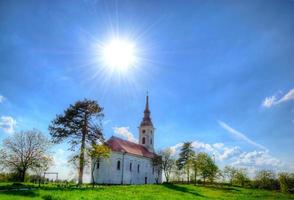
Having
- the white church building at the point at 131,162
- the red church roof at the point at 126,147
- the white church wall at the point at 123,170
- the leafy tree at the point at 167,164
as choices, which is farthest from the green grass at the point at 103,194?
the leafy tree at the point at 167,164

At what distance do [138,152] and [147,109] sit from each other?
48.9 ft

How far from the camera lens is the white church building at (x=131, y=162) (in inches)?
1900

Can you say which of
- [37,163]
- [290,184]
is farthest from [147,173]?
[290,184]

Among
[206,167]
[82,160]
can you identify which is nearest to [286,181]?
[206,167]

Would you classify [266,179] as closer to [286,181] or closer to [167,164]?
[286,181]

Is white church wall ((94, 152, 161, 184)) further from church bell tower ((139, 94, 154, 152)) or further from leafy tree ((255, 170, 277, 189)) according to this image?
leafy tree ((255, 170, 277, 189))

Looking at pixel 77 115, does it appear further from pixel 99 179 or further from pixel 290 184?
pixel 290 184

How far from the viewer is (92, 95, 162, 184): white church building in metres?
48.2

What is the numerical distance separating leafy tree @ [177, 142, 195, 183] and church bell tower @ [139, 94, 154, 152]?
30.0ft

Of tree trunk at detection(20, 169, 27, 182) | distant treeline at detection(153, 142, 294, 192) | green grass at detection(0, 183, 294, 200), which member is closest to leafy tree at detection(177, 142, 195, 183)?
distant treeline at detection(153, 142, 294, 192)

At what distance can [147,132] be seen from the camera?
226ft

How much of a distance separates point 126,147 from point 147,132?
45.4 ft

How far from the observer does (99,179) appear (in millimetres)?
47469

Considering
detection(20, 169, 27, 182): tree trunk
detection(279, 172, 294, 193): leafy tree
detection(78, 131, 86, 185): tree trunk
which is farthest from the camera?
detection(279, 172, 294, 193): leafy tree
